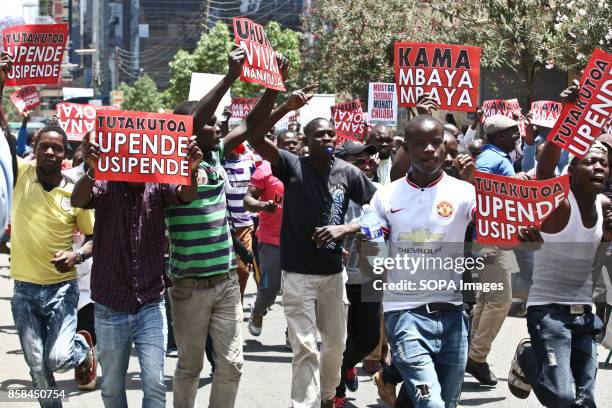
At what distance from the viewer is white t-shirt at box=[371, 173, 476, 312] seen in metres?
5.47

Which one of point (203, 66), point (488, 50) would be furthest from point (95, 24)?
point (488, 50)

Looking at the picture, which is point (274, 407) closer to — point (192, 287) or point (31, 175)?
point (192, 287)

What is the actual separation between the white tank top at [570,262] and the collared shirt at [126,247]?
2.05 m

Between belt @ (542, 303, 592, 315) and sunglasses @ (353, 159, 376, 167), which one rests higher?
sunglasses @ (353, 159, 376, 167)

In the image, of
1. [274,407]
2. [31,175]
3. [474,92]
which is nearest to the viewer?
[31,175]

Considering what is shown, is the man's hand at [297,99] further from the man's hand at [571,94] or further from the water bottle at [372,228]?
the man's hand at [571,94]

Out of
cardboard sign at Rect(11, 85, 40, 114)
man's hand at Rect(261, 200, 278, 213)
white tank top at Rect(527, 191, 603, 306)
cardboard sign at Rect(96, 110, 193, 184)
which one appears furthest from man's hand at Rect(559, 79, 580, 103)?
cardboard sign at Rect(11, 85, 40, 114)

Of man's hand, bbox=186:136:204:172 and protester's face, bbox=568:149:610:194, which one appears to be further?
protester's face, bbox=568:149:610:194

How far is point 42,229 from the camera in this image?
21.1 ft

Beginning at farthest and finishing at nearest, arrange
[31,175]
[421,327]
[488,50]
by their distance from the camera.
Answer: [488,50] < [31,175] < [421,327]

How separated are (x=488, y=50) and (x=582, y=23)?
13.0 feet

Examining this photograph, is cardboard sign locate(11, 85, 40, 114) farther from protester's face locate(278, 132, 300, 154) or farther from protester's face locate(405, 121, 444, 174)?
protester's face locate(405, 121, 444, 174)

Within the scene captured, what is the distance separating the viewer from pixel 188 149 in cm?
556

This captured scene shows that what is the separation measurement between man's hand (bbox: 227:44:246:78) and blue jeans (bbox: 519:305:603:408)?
2.13 m
